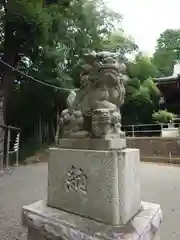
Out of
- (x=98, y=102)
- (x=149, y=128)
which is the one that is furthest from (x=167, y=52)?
(x=98, y=102)

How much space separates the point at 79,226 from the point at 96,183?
258 millimetres

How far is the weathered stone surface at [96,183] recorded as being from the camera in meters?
1.41


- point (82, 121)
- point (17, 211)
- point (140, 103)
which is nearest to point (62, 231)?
point (82, 121)

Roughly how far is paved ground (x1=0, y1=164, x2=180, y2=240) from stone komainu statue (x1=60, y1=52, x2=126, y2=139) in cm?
138

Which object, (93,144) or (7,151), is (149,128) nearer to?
(7,151)

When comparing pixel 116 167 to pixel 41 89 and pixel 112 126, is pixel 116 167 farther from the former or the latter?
pixel 41 89

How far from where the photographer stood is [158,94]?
39.1ft

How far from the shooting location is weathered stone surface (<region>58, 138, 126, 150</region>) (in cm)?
146

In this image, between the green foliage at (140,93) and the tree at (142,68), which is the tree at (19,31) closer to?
the green foliage at (140,93)

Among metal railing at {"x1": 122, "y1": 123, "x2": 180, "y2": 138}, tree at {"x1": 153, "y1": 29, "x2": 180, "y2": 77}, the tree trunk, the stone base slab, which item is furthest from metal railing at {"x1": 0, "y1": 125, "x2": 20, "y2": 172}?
tree at {"x1": 153, "y1": 29, "x2": 180, "y2": 77}

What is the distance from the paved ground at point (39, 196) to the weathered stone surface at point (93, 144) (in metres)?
1.25

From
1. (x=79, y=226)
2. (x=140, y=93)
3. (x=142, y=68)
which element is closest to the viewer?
(x=79, y=226)

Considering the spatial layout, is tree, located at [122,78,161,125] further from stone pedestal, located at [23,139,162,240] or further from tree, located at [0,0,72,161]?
stone pedestal, located at [23,139,162,240]

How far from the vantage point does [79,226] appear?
1.41 metres
